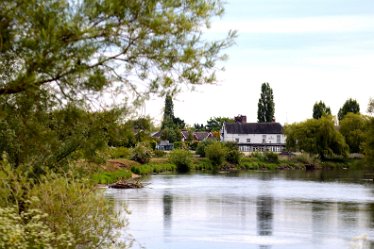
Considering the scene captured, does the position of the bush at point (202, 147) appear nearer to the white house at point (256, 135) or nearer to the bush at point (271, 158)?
the bush at point (271, 158)

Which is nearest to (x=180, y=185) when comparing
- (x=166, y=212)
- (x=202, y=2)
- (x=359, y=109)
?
(x=166, y=212)

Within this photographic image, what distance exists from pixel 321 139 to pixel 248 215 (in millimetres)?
59499

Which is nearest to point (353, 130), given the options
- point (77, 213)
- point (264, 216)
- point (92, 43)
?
point (264, 216)

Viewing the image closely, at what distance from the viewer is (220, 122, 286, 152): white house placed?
119 metres

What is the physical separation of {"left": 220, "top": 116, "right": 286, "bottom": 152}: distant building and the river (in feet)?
206

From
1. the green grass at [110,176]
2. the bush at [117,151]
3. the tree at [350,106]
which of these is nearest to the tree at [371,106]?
the green grass at [110,176]

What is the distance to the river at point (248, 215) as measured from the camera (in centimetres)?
2645

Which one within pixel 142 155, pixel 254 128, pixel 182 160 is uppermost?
pixel 254 128

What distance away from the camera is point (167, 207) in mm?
37594

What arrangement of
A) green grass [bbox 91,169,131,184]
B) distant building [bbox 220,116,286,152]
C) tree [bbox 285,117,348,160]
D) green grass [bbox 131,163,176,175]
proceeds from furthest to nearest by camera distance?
distant building [bbox 220,116,286,152] < tree [bbox 285,117,348,160] < green grass [bbox 131,163,176,175] < green grass [bbox 91,169,131,184]

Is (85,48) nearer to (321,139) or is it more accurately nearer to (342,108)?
(321,139)

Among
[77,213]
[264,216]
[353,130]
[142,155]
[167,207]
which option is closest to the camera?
[77,213]

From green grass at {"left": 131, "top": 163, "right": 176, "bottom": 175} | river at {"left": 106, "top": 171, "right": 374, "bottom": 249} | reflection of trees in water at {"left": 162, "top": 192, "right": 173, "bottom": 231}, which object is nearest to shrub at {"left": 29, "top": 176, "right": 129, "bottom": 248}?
river at {"left": 106, "top": 171, "right": 374, "bottom": 249}

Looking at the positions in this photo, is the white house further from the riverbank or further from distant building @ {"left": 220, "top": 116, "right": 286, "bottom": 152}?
the riverbank
